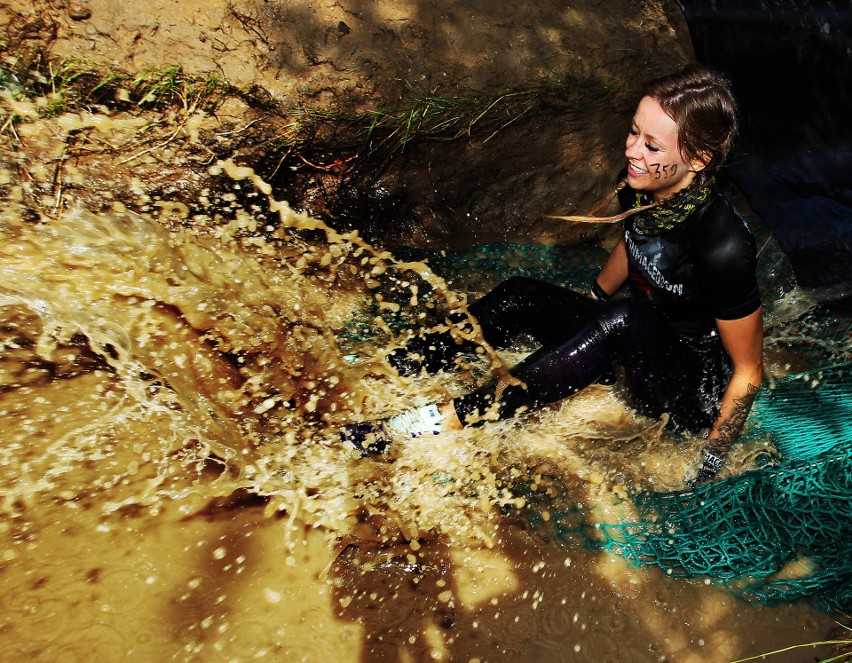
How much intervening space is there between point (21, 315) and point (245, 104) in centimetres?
134

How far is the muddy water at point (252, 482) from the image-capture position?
2.21 m

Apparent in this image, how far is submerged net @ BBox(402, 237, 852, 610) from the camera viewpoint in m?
2.42

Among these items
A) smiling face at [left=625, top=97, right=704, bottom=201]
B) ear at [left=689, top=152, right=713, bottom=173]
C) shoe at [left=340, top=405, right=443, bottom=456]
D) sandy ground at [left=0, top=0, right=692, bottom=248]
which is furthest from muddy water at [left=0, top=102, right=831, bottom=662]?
ear at [left=689, top=152, right=713, bottom=173]

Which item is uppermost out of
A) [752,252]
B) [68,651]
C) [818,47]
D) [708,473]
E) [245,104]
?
[818,47]

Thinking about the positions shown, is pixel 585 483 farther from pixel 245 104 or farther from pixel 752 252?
pixel 245 104

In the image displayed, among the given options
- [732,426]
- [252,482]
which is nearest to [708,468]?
[732,426]

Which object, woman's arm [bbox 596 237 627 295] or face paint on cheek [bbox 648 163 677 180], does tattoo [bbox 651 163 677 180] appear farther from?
woman's arm [bbox 596 237 627 295]

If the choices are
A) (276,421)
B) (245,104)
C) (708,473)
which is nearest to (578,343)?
(708,473)

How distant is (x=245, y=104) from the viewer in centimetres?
309

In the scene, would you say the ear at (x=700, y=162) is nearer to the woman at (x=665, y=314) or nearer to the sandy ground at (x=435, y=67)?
the woman at (x=665, y=314)

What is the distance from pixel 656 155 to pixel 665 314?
0.63 m

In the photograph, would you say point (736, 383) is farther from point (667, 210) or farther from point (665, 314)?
point (667, 210)

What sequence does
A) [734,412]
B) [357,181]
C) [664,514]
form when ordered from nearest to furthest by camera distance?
[734,412] < [664,514] < [357,181]

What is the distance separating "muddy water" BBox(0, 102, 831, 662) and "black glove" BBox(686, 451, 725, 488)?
8cm
